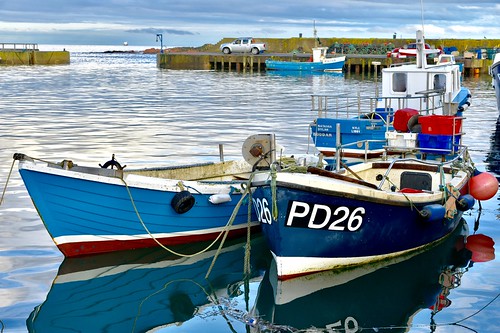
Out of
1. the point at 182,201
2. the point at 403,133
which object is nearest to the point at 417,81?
the point at 403,133

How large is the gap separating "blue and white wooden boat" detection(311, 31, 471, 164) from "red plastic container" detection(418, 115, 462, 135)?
1.36 metres

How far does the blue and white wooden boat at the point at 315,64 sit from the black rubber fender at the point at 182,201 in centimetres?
5967

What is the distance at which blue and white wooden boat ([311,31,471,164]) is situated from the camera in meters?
18.0

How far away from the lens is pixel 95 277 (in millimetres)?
10469

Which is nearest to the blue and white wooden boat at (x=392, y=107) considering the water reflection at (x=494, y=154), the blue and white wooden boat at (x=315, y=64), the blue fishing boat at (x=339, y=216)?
the water reflection at (x=494, y=154)

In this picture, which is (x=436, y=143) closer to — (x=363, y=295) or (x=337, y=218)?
(x=337, y=218)

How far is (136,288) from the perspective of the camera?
33.2ft

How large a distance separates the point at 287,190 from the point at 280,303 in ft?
4.57

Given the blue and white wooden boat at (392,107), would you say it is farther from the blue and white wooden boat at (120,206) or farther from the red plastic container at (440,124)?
the blue and white wooden boat at (120,206)

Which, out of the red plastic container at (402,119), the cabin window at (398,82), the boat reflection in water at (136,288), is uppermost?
the cabin window at (398,82)

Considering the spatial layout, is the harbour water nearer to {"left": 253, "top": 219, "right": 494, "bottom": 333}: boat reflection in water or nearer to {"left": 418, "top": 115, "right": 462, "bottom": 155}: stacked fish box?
{"left": 253, "top": 219, "right": 494, "bottom": 333}: boat reflection in water

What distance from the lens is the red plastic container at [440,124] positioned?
1331cm

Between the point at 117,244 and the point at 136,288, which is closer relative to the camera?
the point at 136,288

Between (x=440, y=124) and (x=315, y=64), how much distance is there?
190 ft
